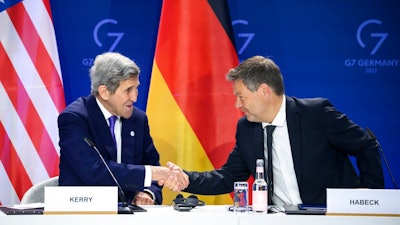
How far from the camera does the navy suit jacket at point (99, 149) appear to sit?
12.6ft

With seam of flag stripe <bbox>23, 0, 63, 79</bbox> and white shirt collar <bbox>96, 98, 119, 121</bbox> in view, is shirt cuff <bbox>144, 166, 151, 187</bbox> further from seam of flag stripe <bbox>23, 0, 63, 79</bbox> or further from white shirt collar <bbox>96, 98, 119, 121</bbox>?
seam of flag stripe <bbox>23, 0, 63, 79</bbox>

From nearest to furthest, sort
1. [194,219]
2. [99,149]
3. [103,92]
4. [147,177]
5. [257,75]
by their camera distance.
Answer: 1. [194,219]
2. [147,177]
3. [257,75]
4. [99,149]
5. [103,92]

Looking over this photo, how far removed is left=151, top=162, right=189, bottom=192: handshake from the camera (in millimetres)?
3879

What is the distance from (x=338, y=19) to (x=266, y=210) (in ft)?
8.64

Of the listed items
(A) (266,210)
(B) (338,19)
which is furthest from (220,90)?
(A) (266,210)

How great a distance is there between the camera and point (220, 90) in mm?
4797

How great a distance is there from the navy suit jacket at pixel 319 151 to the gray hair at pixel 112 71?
0.79 metres

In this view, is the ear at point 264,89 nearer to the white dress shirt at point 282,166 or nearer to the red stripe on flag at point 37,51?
the white dress shirt at point 282,166

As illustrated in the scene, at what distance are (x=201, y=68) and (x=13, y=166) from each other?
1.63 m

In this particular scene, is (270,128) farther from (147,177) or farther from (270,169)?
(147,177)

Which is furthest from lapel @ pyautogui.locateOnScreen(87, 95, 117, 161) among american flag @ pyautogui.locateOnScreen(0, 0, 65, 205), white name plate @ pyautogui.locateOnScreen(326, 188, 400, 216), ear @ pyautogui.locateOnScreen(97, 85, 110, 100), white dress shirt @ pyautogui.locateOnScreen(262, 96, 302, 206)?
white name plate @ pyautogui.locateOnScreen(326, 188, 400, 216)

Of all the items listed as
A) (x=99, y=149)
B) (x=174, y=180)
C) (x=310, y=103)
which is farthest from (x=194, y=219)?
(x=310, y=103)

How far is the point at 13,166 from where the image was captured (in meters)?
4.80

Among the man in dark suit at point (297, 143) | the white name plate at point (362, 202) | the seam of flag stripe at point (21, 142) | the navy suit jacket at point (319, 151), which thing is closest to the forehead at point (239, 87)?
the man in dark suit at point (297, 143)
